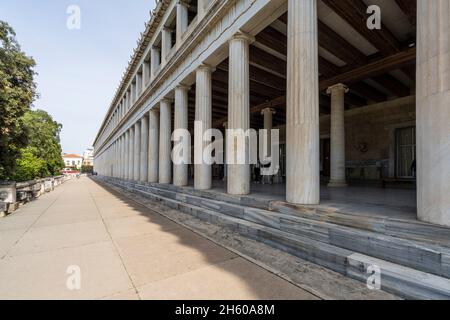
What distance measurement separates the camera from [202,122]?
9.41 meters

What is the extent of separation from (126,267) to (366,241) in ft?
13.6

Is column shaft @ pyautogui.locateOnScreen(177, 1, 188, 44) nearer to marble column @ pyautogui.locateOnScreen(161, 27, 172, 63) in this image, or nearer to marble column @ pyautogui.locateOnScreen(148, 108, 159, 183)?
marble column @ pyautogui.locateOnScreen(161, 27, 172, 63)

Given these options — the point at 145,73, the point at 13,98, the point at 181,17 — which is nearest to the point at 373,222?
the point at 181,17

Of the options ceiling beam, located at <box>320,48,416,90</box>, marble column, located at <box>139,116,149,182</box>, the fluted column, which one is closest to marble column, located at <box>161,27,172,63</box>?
marble column, located at <box>139,116,149,182</box>

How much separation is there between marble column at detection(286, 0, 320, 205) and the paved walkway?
87.0 inches

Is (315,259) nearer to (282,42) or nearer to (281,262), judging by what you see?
(281,262)

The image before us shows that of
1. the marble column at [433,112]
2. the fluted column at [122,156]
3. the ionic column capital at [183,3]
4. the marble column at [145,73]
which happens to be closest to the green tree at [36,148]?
the fluted column at [122,156]

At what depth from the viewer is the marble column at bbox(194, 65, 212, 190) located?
920cm

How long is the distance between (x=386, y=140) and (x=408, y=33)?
804cm

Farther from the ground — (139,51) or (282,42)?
(139,51)

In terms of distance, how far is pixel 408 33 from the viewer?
8430 mm

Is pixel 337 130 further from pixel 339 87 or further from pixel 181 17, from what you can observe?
pixel 181 17
